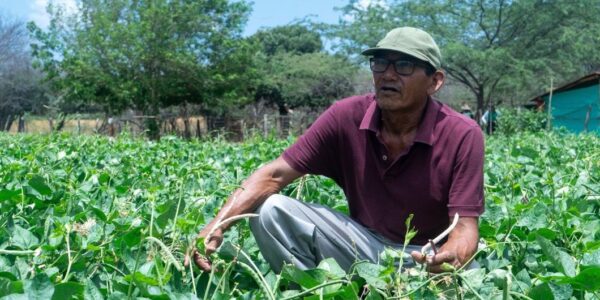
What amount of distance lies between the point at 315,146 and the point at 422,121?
448 millimetres

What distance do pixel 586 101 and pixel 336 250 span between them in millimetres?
20642

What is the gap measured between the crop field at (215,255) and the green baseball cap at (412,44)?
0.65 meters

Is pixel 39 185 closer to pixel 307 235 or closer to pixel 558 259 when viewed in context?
pixel 307 235

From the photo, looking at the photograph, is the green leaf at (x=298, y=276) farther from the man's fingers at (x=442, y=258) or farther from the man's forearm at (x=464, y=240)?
the man's forearm at (x=464, y=240)

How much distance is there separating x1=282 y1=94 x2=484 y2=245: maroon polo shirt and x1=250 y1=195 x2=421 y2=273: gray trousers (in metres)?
0.09

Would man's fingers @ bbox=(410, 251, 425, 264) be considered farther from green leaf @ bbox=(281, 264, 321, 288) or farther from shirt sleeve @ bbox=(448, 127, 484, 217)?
shirt sleeve @ bbox=(448, 127, 484, 217)

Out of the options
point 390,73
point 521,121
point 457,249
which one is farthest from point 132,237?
point 521,121

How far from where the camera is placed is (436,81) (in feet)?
9.06

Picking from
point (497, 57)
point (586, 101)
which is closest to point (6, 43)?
point (497, 57)

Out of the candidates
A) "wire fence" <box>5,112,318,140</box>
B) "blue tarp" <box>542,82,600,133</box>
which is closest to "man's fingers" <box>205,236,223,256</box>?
"wire fence" <box>5,112,318,140</box>

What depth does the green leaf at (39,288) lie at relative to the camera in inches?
54.6

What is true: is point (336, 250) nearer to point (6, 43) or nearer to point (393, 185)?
point (393, 185)

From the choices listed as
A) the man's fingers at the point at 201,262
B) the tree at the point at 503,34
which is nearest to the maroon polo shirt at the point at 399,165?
the man's fingers at the point at 201,262

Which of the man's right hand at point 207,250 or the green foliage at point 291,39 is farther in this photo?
the green foliage at point 291,39
